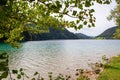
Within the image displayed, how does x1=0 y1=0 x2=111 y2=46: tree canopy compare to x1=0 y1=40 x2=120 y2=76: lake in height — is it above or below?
above

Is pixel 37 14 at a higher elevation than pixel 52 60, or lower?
higher

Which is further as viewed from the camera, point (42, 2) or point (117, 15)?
point (117, 15)

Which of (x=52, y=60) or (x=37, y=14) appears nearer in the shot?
(x=37, y=14)

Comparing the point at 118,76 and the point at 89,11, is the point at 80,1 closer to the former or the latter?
the point at 89,11

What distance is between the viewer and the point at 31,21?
7.10m

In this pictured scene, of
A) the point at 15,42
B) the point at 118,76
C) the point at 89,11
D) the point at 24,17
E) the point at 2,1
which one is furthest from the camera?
the point at 118,76

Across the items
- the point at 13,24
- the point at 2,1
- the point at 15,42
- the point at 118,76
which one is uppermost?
the point at 2,1

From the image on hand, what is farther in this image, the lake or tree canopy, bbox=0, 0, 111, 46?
the lake

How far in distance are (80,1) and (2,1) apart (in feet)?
5.93

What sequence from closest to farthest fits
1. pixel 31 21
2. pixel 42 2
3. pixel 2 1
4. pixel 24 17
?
pixel 2 1
pixel 42 2
pixel 24 17
pixel 31 21

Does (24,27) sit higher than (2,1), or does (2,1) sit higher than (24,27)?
(2,1)

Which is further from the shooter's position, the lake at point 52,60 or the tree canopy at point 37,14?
the lake at point 52,60

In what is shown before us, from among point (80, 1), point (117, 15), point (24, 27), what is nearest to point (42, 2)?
point (80, 1)

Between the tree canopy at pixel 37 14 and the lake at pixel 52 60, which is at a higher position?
the tree canopy at pixel 37 14
